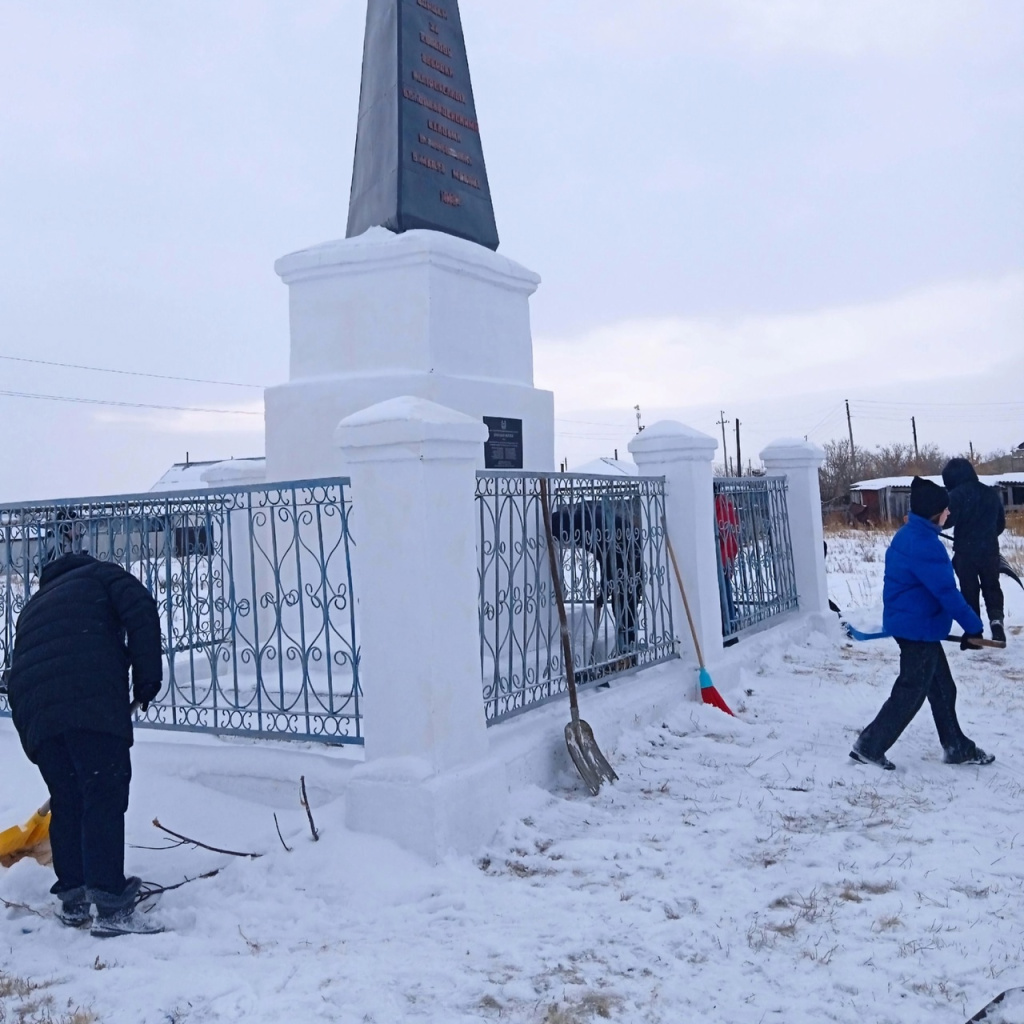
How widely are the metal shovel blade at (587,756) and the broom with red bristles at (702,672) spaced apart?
5.18ft

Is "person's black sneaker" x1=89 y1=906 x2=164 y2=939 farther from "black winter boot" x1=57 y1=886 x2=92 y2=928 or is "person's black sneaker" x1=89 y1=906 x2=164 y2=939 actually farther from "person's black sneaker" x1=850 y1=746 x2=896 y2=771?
"person's black sneaker" x1=850 y1=746 x2=896 y2=771

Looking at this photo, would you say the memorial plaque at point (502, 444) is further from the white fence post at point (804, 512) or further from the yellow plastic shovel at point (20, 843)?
the white fence post at point (804, 512)

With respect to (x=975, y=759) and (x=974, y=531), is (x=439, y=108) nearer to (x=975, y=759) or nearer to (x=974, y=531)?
(x=975, y=759)

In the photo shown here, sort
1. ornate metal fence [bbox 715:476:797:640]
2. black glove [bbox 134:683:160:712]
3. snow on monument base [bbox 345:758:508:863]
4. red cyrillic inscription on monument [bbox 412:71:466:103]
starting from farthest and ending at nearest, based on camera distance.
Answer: ornate metal fence [bbox 715:476:797:640]
red cyrillic inscription on monument [bbox 412:71:466:103]
snow on monument base [bbox 345:758:508:863]
black glove [bbox 134:683:160:712]

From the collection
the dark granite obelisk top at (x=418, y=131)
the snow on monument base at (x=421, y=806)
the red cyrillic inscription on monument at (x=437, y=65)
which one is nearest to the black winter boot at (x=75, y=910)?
the snow on monument base at (x=421, y=806)

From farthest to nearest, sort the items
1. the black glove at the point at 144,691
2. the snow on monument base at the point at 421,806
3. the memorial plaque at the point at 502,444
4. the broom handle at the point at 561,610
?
1. the memorial plaque at the point at 502,444
2. the broom handle at the point at 561,610
3. the snow on monument base at the point at 421,806
4. the black glove at the point at 144,691

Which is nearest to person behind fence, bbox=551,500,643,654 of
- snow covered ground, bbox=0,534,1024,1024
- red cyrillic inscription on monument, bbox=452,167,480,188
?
snow covered ground, bbox=0,534,1024,1024

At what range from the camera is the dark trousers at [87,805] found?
11.6ft

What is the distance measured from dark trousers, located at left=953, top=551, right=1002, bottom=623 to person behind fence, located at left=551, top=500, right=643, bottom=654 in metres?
3.76

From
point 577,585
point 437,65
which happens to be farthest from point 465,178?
point 577,585

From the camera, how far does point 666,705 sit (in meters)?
6.11

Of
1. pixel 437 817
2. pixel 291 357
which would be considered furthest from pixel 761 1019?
pixel 291 357

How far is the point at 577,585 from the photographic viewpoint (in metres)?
5.82

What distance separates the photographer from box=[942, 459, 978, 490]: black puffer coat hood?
8305mm
